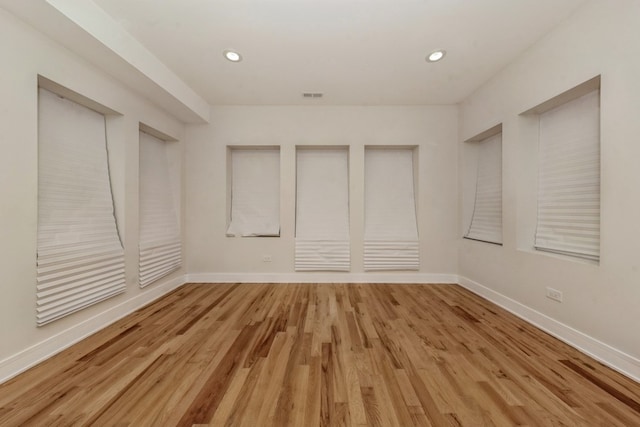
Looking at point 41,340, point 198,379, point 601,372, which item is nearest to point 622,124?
point 601,372

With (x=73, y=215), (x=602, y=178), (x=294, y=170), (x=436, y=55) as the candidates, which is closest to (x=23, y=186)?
(x=73, y=215)

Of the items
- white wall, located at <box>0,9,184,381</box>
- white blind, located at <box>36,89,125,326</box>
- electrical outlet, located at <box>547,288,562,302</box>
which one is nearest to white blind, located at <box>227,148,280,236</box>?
white blind, located at <box>36,89,125,326</box>

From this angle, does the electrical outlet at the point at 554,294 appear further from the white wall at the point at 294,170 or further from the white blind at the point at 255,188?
the white blind at the point at 255,188

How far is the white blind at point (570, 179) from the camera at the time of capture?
204cm

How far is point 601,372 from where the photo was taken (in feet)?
5.46

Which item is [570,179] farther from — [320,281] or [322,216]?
[320,281]

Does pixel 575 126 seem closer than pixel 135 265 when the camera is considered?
Yes

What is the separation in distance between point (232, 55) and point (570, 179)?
3508mm

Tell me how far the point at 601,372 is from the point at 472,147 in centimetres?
286

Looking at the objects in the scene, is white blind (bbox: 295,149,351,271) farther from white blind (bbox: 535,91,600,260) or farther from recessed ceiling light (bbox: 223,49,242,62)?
white blind (bbox: 535,91,600,260)

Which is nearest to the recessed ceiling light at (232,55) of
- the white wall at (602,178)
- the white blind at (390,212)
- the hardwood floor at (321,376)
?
the white blind at (390,212)

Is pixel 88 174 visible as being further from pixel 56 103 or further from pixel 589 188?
pixel 589 188

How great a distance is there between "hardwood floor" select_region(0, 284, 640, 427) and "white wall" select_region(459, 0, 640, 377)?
0.33 m

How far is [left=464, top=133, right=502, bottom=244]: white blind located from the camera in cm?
310
